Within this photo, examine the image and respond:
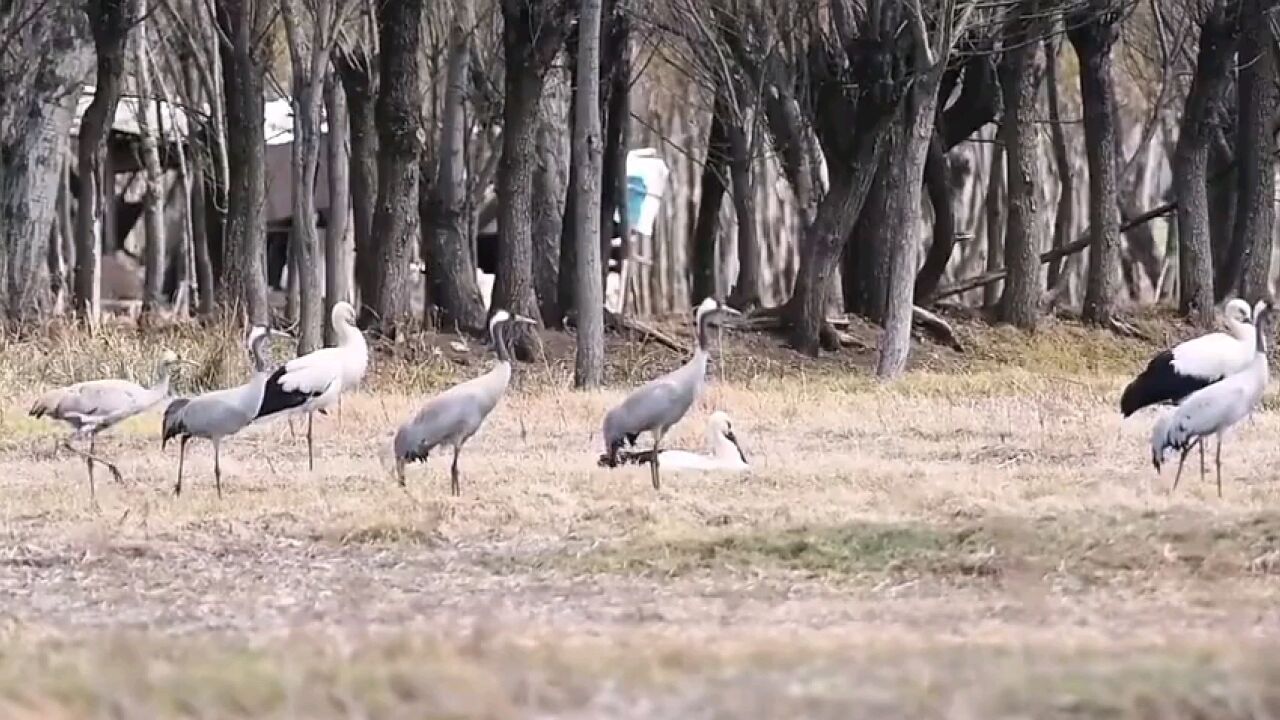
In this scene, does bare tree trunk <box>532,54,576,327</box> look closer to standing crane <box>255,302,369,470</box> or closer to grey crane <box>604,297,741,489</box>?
standing crane <box>255,302,369,470</box>

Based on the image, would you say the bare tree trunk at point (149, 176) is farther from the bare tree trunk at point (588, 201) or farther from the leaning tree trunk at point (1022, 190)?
the leaning tree trunk at point (1022, 190)

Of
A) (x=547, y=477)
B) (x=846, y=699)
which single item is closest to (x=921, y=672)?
(x=846, y=699)

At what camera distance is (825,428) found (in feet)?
58.0

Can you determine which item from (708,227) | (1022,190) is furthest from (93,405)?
(708,227)

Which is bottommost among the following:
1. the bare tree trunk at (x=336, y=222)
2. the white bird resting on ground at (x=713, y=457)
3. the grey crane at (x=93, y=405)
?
the white bird resting on ground at (x=713, y=457)

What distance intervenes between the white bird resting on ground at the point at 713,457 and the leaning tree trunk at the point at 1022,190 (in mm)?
14125

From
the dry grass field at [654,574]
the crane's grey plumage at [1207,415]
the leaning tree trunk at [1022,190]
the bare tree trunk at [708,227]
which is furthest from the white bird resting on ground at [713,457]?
the bare tree trunk at [708,227]

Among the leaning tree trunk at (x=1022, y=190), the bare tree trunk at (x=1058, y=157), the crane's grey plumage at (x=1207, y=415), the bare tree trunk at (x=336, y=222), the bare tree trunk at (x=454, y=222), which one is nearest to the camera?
the crane's grey plumage at (x=1207, y=415)

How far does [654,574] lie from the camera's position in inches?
408

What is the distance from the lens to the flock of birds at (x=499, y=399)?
13.2 meters

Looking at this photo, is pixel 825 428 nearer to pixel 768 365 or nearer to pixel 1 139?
pixel 768 365

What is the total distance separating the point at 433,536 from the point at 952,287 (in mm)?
19783

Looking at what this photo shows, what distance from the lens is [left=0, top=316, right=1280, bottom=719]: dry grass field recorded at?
674 centimetres

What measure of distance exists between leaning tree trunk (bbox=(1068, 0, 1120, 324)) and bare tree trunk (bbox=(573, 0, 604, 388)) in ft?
28.0
